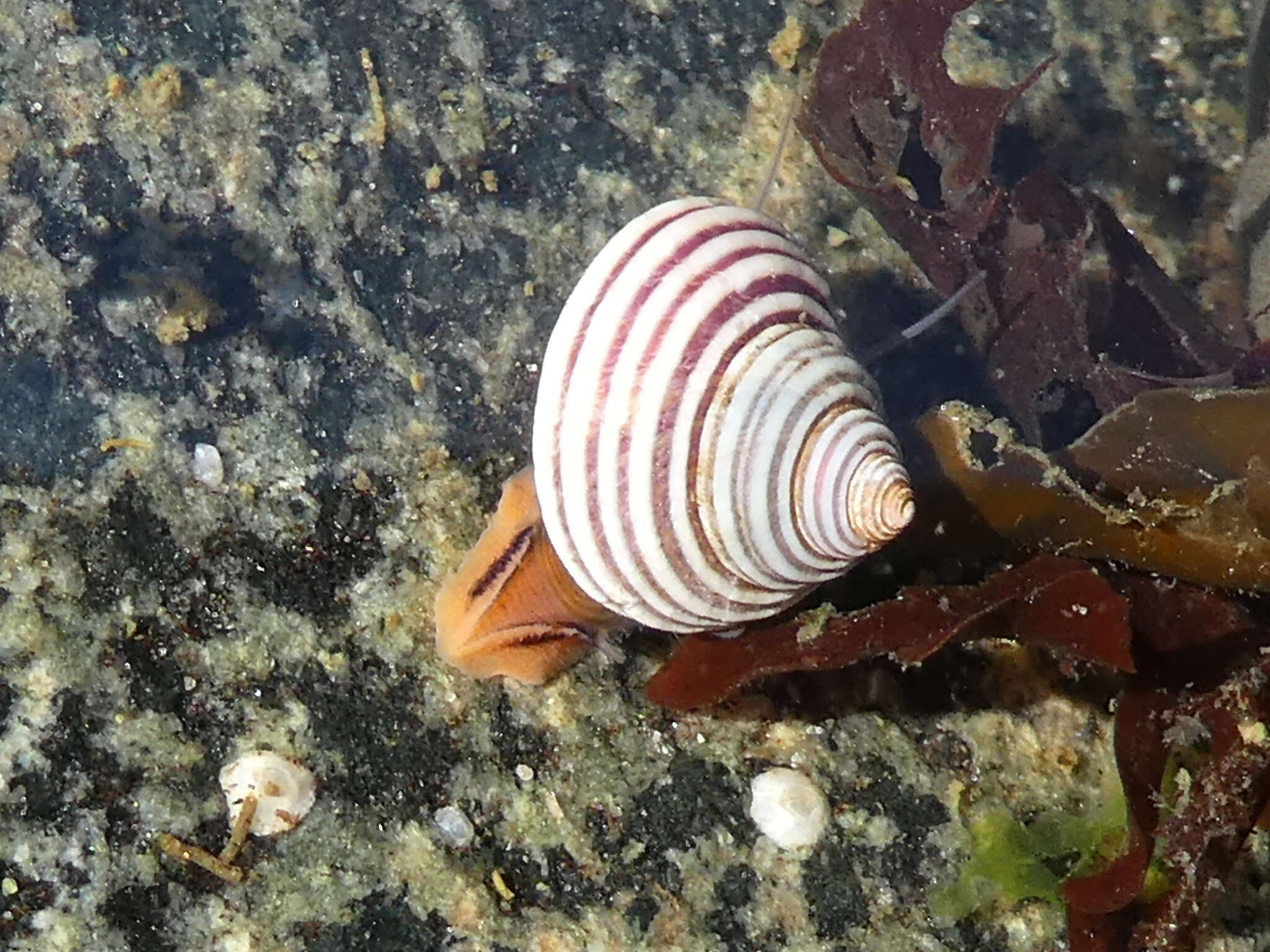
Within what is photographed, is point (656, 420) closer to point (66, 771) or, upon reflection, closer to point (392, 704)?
point (392, 704)

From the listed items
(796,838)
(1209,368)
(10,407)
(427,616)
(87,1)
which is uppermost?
(87,1)

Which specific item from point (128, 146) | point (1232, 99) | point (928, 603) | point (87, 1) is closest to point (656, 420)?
point (928, 603)

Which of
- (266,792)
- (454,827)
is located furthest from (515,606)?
(266,792)

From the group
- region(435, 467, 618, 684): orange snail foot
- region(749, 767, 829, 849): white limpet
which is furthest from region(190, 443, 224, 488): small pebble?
region(749, 767, 829, 849): white limpet

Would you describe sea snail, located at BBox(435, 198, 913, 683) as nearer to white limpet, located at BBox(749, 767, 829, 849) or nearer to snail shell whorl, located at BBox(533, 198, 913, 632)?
snail shell whorl, located at BBox(533, 198, 913, 632)

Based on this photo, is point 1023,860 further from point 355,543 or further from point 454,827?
point 355,543

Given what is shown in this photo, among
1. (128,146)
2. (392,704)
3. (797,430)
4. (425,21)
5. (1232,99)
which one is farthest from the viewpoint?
(1232,99)
